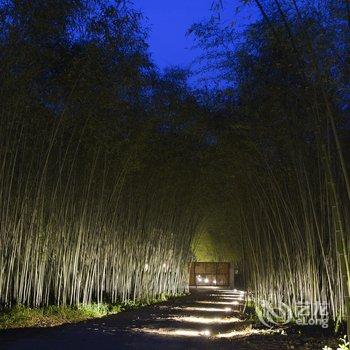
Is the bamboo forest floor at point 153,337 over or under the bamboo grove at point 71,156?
under

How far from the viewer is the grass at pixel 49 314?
6.57m

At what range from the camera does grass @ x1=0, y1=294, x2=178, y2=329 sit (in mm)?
6574

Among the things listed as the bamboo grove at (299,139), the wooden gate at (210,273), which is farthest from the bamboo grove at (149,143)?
the wooden gate at (210,273)

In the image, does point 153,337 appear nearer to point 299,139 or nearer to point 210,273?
point 299,139

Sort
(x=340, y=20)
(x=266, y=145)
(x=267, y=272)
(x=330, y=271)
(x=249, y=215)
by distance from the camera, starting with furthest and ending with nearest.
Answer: (x=249, y=215)
(x=267, y=272)
(x=266, y=145)
(x=330, y=271)
(x=340, y=20)

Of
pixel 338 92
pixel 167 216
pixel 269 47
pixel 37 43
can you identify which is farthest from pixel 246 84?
pixel 167 216

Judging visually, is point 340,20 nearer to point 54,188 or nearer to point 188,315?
point 54,188

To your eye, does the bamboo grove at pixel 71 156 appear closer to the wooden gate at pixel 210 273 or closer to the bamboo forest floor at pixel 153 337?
the bamboo forest floor at pixel 153 337

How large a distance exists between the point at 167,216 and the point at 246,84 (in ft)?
26.8

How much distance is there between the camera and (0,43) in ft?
18.6

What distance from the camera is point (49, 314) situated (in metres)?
7.41

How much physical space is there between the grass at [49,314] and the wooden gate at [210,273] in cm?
1601

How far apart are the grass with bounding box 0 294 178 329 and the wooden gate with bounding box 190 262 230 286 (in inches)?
630

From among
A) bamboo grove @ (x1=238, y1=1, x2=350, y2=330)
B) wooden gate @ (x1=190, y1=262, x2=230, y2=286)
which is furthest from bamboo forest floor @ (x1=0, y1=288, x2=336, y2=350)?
wooden gate @ (x1=190, y1=262, x2=230, y2=286)
